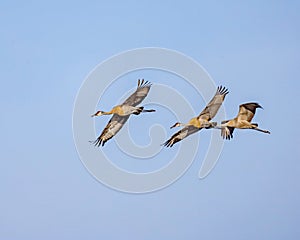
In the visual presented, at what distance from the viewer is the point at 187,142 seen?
12.7 feet

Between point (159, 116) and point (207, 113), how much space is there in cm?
33

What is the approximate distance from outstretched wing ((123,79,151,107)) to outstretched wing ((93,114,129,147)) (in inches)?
4.0

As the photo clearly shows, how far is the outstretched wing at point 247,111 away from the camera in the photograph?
3.85 metres

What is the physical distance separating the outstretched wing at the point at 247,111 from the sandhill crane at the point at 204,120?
5.9 inches

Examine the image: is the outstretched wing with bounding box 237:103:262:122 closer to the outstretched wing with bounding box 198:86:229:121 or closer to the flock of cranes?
the flock of cranes

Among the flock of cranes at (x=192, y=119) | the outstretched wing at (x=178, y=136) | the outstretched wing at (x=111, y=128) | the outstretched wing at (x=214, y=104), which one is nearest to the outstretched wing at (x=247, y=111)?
the flock of cranes at (x=192, y=119)

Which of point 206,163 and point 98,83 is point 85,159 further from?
point 206,163

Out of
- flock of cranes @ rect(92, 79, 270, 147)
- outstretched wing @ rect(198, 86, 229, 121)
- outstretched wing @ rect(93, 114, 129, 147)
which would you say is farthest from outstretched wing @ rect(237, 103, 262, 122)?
outstretched wing @ rect(93, 114, 129, 147)

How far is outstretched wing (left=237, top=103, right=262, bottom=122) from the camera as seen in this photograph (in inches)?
152

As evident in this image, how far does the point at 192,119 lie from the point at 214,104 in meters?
0.18

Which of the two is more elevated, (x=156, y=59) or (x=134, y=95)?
(x=156, y=59)

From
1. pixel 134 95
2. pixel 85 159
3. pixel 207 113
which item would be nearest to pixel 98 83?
pixel 134 95

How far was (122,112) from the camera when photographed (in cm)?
381

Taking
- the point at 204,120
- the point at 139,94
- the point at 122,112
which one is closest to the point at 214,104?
the point at 204,120
